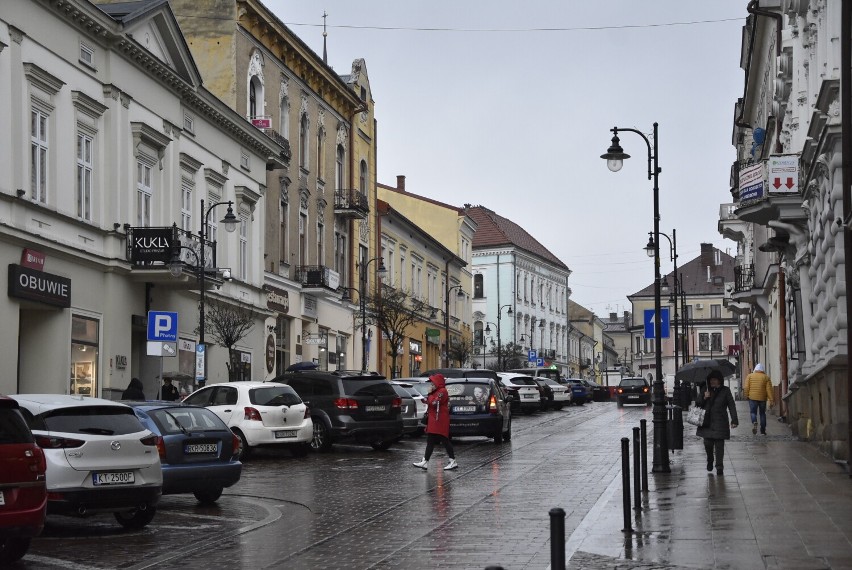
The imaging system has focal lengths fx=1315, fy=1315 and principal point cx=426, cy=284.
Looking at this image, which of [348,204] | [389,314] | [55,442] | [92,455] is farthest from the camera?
[389,314]

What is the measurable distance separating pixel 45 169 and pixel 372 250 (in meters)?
32.5

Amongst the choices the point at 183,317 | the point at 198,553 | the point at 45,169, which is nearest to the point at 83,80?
the point at 45,169

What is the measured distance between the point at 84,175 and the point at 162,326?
476 centimetres

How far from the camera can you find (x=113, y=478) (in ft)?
46.1

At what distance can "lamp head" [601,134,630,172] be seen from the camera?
2503 cm

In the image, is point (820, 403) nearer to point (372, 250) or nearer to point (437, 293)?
point (372, 250)

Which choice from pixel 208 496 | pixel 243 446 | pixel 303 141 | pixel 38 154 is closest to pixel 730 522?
pixel 208 496

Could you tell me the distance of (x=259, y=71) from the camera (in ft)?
148

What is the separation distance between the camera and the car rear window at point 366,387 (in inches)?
1123

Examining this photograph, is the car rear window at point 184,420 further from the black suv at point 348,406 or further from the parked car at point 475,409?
the parked car at point 475,409

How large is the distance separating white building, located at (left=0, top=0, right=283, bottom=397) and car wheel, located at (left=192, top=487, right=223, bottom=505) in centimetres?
1041

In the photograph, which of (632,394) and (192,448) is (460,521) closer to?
(192,448)

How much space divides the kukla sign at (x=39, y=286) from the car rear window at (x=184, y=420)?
1044 centimetres

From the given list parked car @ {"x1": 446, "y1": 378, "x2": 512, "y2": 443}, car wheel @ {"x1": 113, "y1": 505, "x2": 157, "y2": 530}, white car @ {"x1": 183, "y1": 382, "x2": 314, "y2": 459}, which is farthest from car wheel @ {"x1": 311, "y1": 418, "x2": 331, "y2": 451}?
car wheel @ {"x1": 113, "y1": 505, "x2": 157, "y2": 530}
